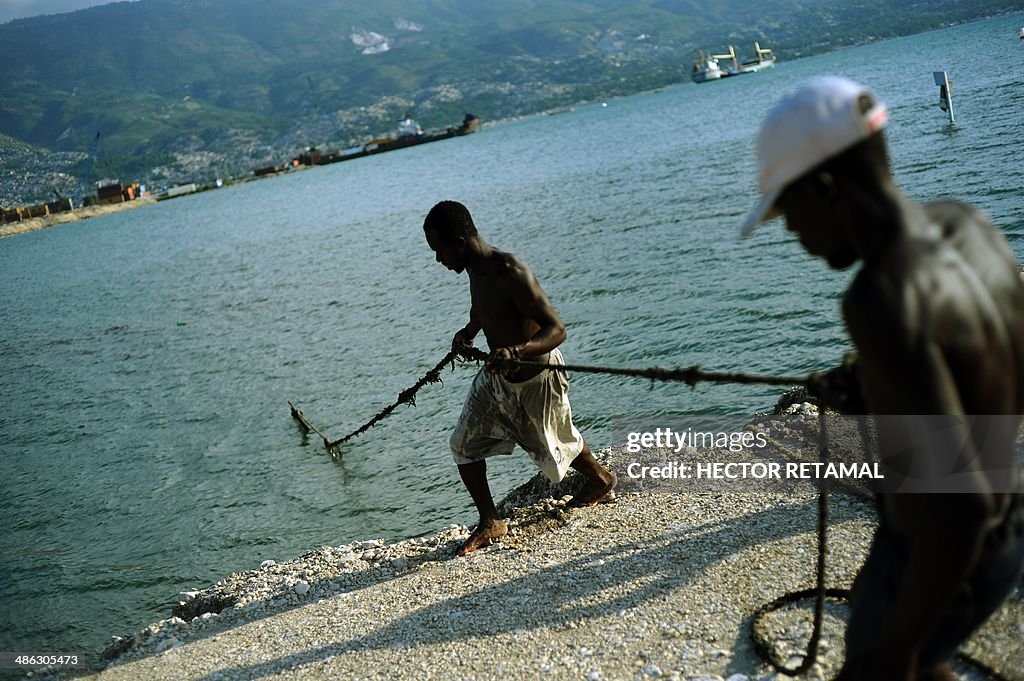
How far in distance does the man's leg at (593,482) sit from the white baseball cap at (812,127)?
5.03m

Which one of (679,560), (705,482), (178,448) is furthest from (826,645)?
(178,448)

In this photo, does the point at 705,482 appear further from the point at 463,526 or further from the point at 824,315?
the point at 824,315

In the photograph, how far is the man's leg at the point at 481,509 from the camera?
271 inches

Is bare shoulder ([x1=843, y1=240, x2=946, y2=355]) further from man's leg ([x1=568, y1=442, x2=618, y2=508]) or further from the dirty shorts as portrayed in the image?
man's leg ([x1=568, y1=442, x2=618, y2=508])

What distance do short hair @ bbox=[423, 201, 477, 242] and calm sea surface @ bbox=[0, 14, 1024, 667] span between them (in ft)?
13.8

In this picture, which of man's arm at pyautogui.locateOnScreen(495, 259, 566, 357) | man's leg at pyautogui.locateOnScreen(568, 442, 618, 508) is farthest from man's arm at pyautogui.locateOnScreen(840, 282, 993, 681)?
man's leg at pyautogui.locateOnScreen(568, 442, 618, 508)

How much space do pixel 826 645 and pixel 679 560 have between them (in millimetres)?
1386

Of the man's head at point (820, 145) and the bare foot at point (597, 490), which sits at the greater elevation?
the man's head at point (820, 145)

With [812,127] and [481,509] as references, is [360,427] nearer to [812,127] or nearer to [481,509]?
[481,509]

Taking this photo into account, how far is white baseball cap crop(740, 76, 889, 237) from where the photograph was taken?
227 centimetres

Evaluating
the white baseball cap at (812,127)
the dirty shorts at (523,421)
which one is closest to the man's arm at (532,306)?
the dirty shorts at (523,421)

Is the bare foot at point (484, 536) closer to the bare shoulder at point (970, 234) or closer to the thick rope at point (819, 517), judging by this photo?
the thick rope at point (819, 517)

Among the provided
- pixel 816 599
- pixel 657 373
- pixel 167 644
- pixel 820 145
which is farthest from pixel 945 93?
pixel 820 145

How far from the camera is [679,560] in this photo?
553 centimetres
